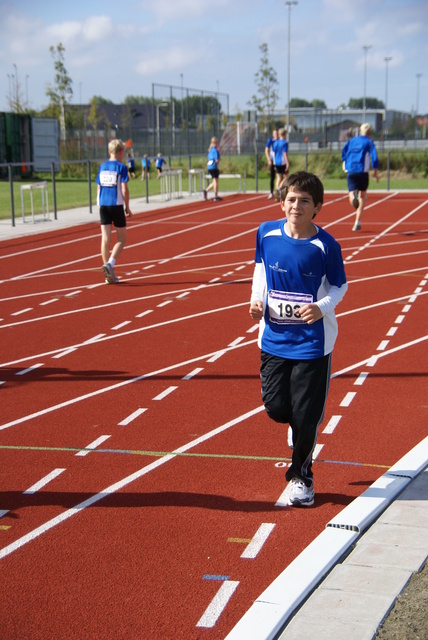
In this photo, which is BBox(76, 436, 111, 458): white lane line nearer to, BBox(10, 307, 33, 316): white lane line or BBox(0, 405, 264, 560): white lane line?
BBox(0, 405, 264, 560): white lane line

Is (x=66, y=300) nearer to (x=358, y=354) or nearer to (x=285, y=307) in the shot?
(x=358, y=354)

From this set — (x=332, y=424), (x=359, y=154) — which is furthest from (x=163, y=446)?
(x=359, y=154)

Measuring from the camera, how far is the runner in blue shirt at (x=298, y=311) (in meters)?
4.54

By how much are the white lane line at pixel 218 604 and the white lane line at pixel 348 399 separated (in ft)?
9.79

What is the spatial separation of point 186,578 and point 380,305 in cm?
738

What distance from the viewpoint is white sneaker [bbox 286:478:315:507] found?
15.5ft

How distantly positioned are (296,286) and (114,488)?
5.22ft

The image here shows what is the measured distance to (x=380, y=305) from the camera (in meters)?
10.8

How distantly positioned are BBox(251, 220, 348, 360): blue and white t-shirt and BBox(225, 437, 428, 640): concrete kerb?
2.75 feet

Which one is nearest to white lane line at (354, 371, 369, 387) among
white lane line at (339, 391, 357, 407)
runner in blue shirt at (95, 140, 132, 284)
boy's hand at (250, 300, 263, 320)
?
white lane line at (339, 391, 357, 407)

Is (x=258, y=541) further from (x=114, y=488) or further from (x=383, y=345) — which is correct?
(x=383, y=345)

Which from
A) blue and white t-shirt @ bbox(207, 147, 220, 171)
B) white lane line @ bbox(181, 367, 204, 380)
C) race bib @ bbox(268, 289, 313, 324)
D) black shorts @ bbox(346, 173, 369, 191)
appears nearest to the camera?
race bib @ bbox(268, 289, 313, 324)

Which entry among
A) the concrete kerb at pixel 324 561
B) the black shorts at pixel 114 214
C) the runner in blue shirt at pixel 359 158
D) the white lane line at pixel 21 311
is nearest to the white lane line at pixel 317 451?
the concrete kerb at pixel 324 561

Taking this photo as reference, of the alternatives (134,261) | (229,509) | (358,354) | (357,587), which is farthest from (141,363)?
(134,261)
